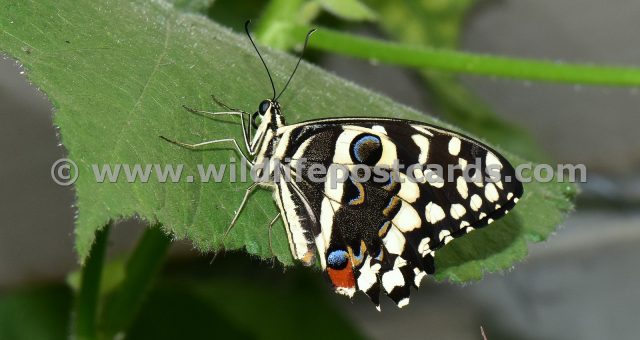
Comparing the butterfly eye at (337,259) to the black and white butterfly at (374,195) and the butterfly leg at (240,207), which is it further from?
the butterfly leg at (240,207)

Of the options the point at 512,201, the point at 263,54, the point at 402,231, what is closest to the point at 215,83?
the point at 263,54

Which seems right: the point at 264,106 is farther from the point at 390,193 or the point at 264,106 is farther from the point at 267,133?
the point at 390,193

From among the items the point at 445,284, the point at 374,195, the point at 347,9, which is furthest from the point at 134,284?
the point at 445,284

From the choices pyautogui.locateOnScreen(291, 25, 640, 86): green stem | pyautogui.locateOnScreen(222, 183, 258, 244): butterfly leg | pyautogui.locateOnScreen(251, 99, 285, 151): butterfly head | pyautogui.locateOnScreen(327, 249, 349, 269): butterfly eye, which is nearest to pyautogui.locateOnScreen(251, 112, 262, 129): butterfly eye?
pyautogui.locateOnScreen(251, 99, 285, 151): butterfly head

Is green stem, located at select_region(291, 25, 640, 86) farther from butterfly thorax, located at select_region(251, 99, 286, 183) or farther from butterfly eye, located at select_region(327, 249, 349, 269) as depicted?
butterfly eye, located at select_region(327, 249, 349, 269)

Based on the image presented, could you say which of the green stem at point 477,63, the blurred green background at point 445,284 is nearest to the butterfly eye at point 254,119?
the green stem at point 477,63

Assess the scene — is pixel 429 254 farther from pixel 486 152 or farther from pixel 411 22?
pixel 411 22
